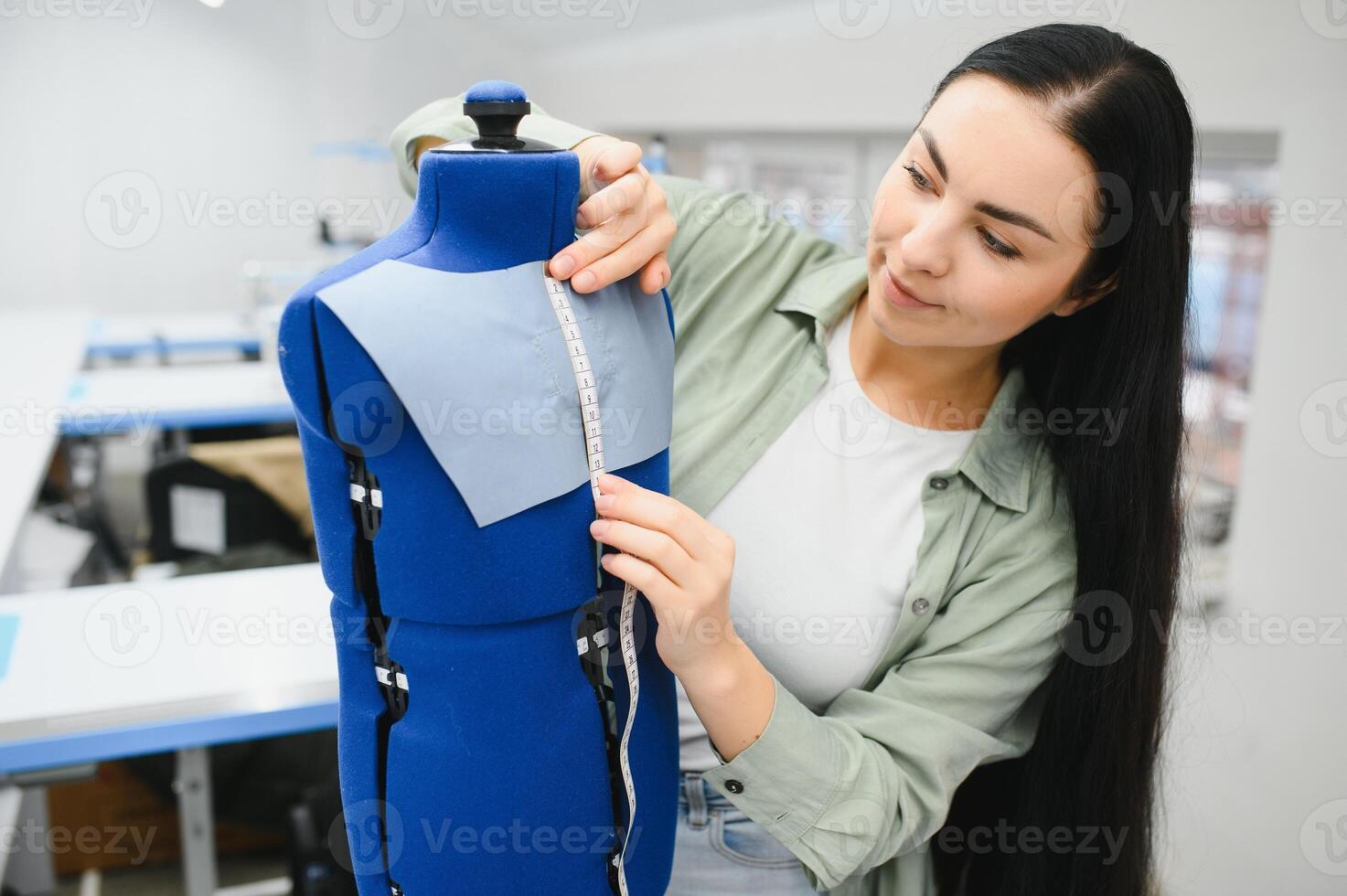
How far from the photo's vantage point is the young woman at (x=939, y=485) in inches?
43.1

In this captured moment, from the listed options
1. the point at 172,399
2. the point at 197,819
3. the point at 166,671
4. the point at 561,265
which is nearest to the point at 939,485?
the point at 561,265

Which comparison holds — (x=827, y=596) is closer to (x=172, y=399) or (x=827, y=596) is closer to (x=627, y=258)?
(x=627, y=258)

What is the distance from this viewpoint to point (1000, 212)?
1097mm

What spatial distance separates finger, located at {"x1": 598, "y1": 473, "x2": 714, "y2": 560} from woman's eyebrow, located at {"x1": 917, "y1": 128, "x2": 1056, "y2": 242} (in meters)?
0.46

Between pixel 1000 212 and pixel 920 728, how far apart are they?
0.58 metres

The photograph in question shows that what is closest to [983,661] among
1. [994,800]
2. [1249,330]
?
[994,800]

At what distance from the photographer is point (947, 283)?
1138 mm

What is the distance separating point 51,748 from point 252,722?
0.27 meters

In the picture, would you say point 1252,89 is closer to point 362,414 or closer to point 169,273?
point 362,414

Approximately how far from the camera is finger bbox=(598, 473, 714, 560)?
94cm
